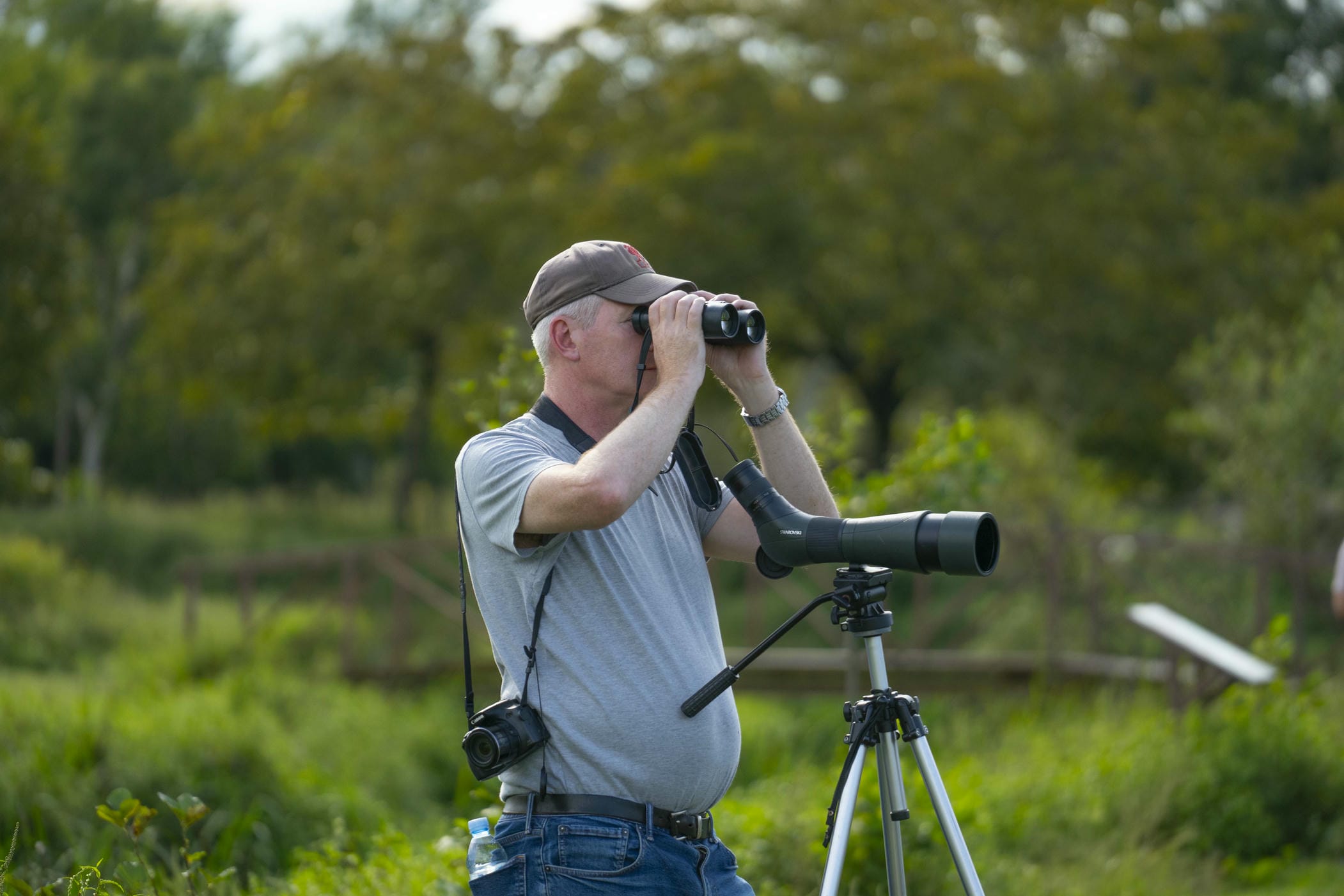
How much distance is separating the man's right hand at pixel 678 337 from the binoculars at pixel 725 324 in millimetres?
30

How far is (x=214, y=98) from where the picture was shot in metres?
25.8

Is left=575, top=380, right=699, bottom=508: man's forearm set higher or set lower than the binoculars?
lower

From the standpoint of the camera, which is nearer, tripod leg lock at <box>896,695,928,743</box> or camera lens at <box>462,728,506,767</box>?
camera lens at <box>462,728,506,767</box>

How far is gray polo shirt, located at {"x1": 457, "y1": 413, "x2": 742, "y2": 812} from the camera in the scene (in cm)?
232

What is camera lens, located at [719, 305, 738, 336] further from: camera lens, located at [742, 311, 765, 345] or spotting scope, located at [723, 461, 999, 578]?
spotting scope, located at [723, 461, 999, 578]

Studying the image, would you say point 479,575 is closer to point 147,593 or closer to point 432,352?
point 147,593

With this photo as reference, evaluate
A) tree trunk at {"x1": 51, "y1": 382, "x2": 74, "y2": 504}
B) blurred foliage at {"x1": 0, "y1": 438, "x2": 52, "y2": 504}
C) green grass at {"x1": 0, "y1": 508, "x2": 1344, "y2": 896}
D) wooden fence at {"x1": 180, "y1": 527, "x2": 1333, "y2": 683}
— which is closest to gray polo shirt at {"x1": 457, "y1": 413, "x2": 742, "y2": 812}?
green grass at {"x1": 0, "y1": 508, "x2": 1344, "y2": 896}

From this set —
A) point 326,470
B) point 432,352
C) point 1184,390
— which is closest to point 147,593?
point 432,352

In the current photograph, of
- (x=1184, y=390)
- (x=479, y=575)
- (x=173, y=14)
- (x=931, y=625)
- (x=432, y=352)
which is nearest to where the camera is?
(x=479, y=575)

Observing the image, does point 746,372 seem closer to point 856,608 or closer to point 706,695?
point 856,608

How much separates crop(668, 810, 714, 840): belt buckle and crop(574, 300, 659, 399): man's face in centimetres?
71

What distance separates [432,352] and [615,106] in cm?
537

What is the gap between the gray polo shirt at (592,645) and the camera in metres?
2.32

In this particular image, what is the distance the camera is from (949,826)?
7.77 ft
